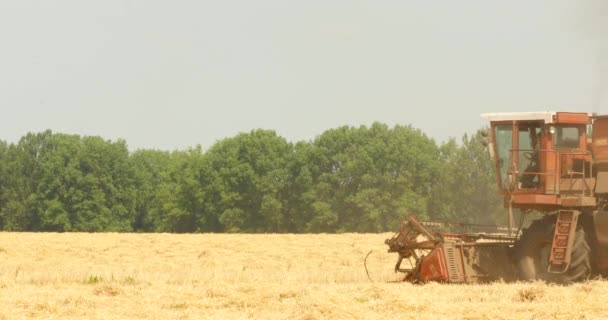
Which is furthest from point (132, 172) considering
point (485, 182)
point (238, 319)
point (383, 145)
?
point (238, 319)

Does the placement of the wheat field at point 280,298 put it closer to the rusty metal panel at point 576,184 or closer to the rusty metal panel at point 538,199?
the rusty metal panel at point 538,199

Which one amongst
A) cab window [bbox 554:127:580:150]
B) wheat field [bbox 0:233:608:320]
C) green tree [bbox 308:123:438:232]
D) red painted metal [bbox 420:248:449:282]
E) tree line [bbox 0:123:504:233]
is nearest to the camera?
wheat field [bbox 0:233:608:320]

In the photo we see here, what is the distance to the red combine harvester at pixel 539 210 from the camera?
54.1 ft

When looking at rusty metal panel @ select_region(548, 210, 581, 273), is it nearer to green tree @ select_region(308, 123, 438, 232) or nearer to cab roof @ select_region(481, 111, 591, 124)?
cab roof @ select_region(481, 111, 591, 124)

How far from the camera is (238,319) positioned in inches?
438

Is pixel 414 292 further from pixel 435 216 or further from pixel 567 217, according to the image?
pixel 435 216

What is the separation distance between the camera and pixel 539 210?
58.1 feet

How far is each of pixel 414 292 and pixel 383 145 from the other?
183ft

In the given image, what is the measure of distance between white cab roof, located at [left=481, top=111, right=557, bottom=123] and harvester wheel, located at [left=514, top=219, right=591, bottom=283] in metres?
1.90

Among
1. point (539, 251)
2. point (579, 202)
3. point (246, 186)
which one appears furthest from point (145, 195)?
point (579, 202)

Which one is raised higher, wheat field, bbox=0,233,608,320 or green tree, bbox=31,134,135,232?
green tree, bbox=31,134,135,232

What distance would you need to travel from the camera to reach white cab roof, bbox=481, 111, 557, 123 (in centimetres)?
1714

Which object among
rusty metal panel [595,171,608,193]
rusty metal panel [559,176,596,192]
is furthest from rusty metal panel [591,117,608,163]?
rusty metal panel [559,176,596,192]

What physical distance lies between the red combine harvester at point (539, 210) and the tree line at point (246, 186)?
139 ft
